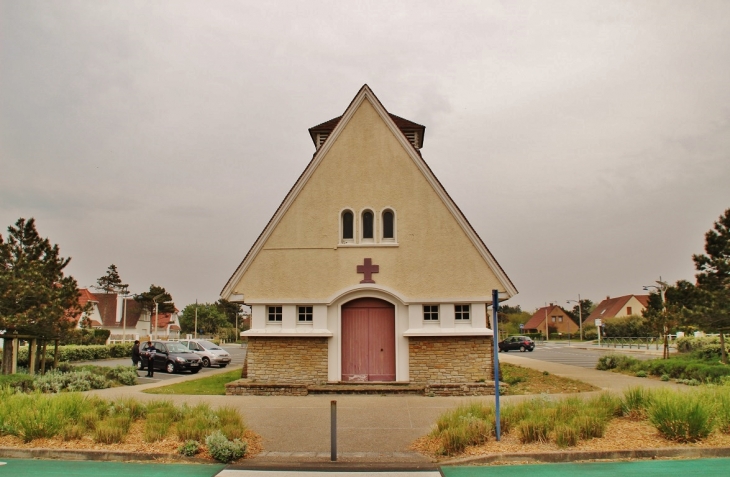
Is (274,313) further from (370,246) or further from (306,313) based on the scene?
(370,246)

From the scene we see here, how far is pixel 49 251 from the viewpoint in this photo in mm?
23750

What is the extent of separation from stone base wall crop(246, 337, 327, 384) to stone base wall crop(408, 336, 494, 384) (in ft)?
9.56

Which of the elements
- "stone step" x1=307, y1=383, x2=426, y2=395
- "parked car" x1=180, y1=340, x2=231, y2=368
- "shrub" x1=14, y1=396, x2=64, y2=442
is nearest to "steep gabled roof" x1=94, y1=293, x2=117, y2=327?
"parked car" x1=180, y1=340, x2=231, y2=368

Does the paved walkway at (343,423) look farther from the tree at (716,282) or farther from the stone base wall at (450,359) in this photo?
the tree at (716,282)

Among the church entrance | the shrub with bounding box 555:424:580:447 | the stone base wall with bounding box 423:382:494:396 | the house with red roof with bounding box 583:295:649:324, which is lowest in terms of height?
the stone base wall with bounding box 423:382:494:396

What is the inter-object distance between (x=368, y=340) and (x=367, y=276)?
2084mm

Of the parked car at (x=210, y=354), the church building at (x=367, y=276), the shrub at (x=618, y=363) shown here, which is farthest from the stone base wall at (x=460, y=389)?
the parked car at (x=210, y=354)

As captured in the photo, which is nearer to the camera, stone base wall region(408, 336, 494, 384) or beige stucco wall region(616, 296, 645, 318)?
stone base wall region(408, 336, 494, 384)

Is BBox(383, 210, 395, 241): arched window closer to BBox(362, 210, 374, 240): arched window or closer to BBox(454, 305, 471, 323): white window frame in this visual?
BBox(362, 210, 374, 240): arched window

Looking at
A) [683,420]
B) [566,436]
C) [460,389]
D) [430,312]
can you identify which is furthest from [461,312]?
[683,420]

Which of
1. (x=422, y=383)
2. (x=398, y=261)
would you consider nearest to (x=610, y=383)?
(x=422, y=383)

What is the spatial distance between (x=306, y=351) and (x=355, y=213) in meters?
4.76

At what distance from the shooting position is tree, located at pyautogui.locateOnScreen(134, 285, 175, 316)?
79500mm

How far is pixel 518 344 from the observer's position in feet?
184
